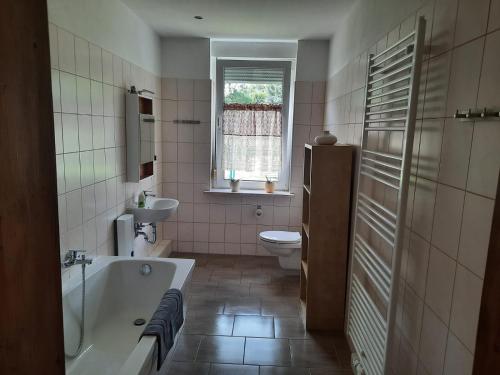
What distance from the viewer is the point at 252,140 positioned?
413 cm

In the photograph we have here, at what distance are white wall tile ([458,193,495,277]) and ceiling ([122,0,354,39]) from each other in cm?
214

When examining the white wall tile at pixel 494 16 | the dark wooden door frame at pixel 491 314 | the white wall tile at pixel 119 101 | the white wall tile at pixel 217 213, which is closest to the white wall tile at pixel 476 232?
the dark wooden door frame at pixel 491 314

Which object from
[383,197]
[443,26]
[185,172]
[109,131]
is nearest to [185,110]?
[185,172]

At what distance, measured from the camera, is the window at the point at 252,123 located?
4.03m

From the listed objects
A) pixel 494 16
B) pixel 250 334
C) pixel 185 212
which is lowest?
pixel 250 334

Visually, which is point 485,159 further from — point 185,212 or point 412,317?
point 185,212

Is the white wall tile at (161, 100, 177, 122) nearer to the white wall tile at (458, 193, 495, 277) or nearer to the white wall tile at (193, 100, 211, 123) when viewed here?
the white wall tile at (193, 100, 211, 123)

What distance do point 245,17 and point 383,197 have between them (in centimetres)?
212

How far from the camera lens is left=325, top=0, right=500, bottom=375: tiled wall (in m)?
1.10

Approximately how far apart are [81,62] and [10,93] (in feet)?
6.17

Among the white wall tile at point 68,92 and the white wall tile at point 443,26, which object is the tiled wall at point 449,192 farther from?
the white wall tile at point 68,92

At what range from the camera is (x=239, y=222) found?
414cm

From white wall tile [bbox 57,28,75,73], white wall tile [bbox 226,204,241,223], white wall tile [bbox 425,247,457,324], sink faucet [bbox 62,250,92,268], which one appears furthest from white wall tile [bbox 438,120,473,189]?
white wall tile [bbox 226,204,241,223]

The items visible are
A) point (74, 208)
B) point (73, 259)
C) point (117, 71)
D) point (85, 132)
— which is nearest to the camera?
point (73, 259)
